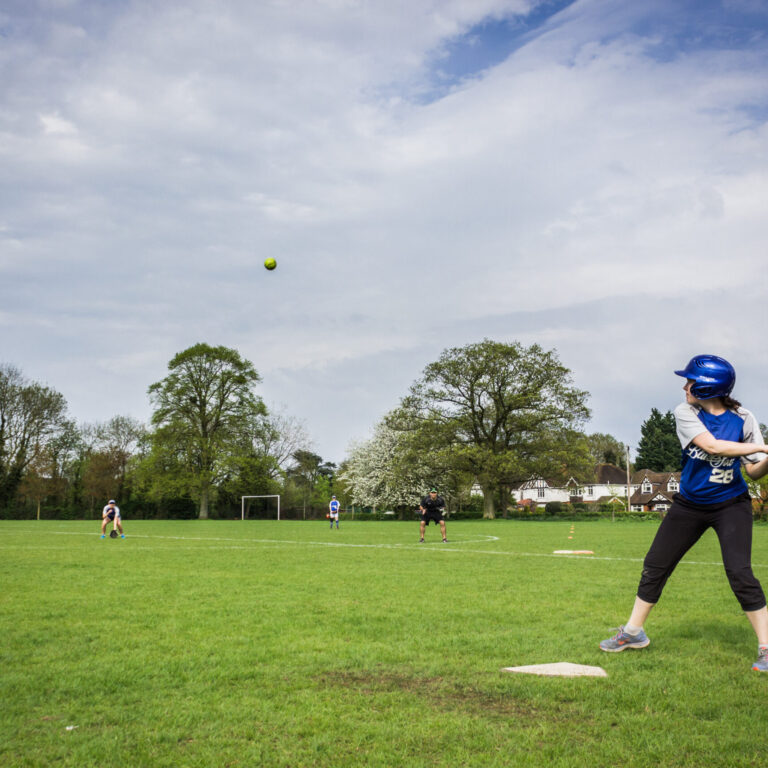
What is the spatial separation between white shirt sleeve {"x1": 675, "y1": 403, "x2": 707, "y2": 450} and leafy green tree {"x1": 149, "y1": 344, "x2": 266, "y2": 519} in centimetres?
5598

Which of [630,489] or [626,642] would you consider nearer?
[626,642]

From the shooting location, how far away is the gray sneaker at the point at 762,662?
5.24 metres

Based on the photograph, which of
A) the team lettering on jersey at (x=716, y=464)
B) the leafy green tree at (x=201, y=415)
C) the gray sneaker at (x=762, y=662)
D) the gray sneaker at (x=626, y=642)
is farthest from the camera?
the leafy green tree at (x=201, y=415)

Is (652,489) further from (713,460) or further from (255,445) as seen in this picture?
(713,460)

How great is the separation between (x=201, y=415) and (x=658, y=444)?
234 ft

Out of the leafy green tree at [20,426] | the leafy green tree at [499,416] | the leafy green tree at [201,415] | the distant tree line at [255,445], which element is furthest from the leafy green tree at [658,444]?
the leafy green tree at [20,426]

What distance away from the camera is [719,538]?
5.45 metres

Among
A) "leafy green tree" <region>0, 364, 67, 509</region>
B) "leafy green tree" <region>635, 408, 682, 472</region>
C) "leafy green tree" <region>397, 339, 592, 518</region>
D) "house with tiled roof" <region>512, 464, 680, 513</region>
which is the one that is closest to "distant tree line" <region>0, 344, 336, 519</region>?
"leafy green tree" <region>0, 364, 67, 509</region>

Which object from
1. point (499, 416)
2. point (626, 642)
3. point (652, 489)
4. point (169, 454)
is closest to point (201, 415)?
point (169, 454)

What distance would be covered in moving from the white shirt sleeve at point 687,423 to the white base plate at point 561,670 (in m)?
1.77

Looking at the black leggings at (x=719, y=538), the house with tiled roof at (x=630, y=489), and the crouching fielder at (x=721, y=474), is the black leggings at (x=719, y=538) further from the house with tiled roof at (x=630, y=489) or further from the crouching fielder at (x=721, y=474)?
the house with tiled roof at (x=630, y=489)

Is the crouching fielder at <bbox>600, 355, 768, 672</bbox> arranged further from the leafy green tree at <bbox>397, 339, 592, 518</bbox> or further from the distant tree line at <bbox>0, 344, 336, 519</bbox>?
the distant tree line at <bbox>0, 344, 336, 519</bbox>

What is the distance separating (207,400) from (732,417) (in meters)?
58.6

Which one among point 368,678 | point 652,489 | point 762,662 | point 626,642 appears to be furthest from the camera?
point 652,489
